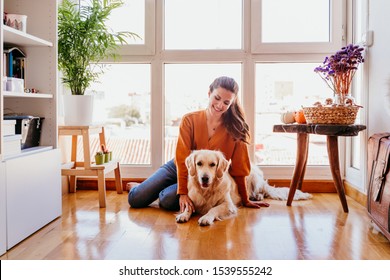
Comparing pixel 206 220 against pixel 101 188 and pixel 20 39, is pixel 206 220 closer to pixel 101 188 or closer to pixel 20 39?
pixel 101 188

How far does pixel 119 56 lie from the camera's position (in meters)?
3.19

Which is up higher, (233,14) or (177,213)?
(233,14)

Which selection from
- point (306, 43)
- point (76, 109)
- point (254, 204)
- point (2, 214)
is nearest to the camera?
point (2, 214)

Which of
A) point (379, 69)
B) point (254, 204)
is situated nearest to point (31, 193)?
point (254, 204)

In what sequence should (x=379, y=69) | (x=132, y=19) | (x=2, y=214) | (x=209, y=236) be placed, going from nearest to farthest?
(x=2, y=214), (x=209, y=236), (x=379, y=69), (x=132, y=19)

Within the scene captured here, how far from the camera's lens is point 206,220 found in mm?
2266

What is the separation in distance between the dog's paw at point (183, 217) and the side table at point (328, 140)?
765mm

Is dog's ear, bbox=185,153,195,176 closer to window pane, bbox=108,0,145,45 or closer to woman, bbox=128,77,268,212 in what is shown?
woman, bbox=128,77,268,212

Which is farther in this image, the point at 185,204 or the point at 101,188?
the point at 101,188

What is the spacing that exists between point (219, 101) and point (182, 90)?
0.73 meters

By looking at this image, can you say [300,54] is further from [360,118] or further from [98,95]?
[98,95]
